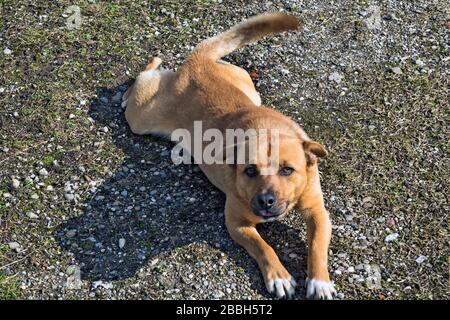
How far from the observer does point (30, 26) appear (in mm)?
7496

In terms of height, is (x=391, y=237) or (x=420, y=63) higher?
(x=420, y=63)

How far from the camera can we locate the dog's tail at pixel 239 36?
6398mm

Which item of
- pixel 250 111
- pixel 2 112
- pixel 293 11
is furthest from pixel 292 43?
pixel 2 112

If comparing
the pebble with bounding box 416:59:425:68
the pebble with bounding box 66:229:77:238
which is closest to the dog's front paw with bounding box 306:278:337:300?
the pebble with bounding box 66:229:77:238

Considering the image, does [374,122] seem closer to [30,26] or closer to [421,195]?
[421,195]

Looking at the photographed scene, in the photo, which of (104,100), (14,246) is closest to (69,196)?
(14,246)

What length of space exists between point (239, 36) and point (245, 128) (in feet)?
5.19

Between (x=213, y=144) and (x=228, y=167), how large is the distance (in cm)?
54

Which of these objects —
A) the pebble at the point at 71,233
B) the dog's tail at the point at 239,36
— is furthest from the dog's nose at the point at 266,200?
the dog's tail at the point at 239,36

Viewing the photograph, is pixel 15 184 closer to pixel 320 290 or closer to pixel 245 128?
pixel 245 128

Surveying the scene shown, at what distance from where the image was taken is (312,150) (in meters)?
5.21

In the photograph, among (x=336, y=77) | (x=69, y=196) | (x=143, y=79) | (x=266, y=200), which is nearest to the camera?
(x=266, y=200)

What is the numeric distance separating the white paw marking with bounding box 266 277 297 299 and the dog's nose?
1.80 ft

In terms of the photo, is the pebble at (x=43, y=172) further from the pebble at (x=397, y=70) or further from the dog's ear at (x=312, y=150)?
the pebble at (x=397, y=70)
